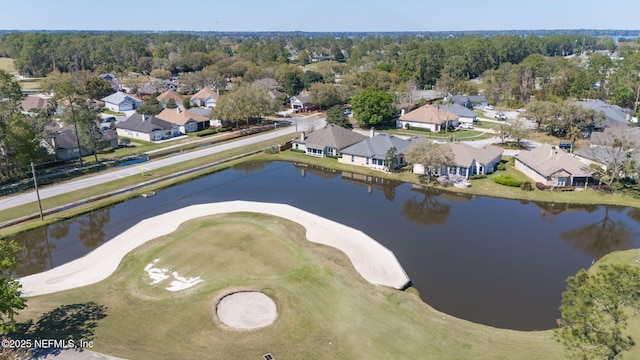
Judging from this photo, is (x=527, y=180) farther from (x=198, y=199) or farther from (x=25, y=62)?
(x=25, y=62)

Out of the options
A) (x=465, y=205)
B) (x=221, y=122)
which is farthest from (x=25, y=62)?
(x=465, y=205)

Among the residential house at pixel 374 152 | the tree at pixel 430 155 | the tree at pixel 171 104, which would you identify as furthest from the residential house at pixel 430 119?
the tree at pixel 171 104

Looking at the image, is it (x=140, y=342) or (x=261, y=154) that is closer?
(x=140, y=342)

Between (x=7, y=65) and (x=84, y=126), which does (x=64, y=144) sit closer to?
(x=84, y=126)

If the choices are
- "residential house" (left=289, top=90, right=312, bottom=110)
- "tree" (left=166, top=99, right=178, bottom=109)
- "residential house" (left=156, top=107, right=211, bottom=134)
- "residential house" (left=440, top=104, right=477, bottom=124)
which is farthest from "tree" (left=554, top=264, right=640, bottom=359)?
"tree" (left=166, top=99, right=178, bottom=109)

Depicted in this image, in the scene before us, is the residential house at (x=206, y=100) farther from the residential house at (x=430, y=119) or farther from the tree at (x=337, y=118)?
the residential house at (x=430, y=119)

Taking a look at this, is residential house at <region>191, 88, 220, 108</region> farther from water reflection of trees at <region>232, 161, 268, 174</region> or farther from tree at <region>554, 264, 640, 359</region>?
tree at <region>554, 264, 640, 359</region>

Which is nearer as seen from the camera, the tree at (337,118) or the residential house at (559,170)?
the residential house at (559,170)
